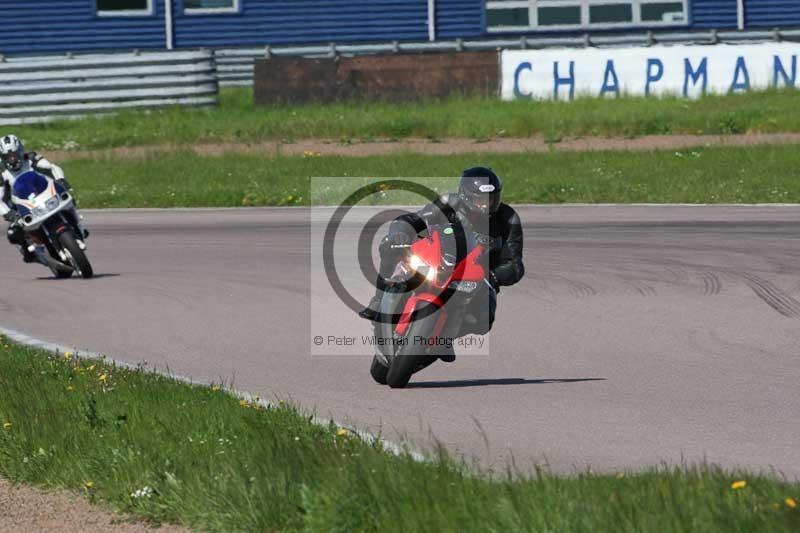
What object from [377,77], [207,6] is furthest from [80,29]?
[377,77]

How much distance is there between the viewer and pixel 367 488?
6184 mm

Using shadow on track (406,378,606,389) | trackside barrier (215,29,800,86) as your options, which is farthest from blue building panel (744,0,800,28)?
shadow on track (406,378,606,389)

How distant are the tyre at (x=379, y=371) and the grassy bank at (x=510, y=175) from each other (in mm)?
11859

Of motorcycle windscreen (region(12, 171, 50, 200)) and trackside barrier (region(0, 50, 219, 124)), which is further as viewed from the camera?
trackside barrier (region(0, 50, 219, 124))

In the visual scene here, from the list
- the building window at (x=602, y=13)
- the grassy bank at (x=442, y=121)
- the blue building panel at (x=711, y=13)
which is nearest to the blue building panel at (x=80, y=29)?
the grassy bank at (x=442, y=121)

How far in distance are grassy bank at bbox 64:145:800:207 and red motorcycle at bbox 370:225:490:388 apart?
12.2m

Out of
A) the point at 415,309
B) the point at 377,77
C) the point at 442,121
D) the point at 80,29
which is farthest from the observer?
the point at 80,29

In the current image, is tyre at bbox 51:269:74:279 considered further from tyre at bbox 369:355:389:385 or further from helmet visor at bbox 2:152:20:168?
tyre at bbox 369:355:389:385

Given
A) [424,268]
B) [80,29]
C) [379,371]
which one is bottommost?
[379,371]

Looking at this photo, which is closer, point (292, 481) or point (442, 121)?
point (292, 481)

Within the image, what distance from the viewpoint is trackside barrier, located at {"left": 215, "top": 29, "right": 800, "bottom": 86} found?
108 ft

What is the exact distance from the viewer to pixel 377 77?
30828 mm

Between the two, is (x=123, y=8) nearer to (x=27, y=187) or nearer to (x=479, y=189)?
(x=27, y=187)

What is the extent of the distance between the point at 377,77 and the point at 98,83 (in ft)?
18.4
